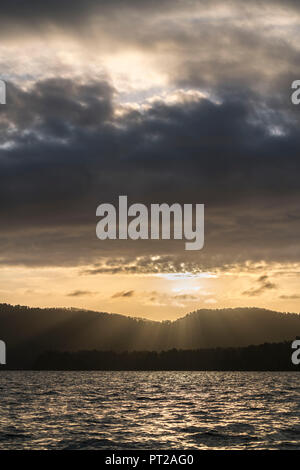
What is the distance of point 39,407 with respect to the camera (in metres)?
81.2

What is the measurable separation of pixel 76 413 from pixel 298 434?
31.7 metres

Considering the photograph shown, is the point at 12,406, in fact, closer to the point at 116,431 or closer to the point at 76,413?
the point at 76,413

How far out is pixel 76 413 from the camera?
71938mm
